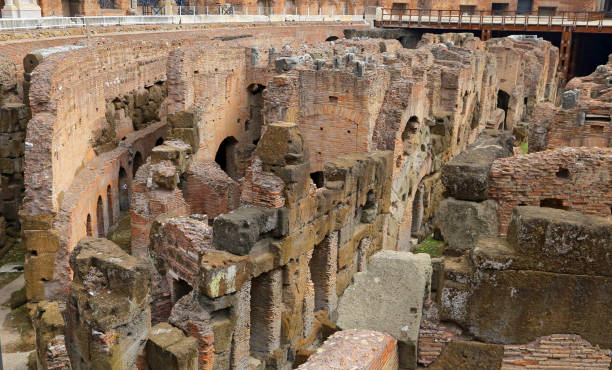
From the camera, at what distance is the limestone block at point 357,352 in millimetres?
4574

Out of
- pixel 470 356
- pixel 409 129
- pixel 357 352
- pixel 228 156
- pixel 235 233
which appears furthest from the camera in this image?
pixel 228 156

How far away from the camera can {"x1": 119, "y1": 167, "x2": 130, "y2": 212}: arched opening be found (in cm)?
1540

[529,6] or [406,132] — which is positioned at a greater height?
[529,6]

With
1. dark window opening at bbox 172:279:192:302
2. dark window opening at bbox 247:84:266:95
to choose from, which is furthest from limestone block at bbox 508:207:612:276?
dark window opening at bbox 247:84:266:95

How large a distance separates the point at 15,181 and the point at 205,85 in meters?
5.31

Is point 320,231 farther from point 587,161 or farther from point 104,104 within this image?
point 104,104

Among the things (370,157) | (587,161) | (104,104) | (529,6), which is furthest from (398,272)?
(529,6)

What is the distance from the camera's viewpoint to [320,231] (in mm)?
9250

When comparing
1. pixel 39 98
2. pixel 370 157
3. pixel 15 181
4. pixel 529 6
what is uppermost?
pixel 529 6

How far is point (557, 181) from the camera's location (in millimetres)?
6090

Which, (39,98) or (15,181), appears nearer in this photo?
(39,98)

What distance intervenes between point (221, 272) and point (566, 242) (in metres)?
3.95

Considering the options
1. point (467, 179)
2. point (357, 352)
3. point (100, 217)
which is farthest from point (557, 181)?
point (100, 217)

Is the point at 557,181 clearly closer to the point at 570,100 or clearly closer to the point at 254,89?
the point at 570,100
